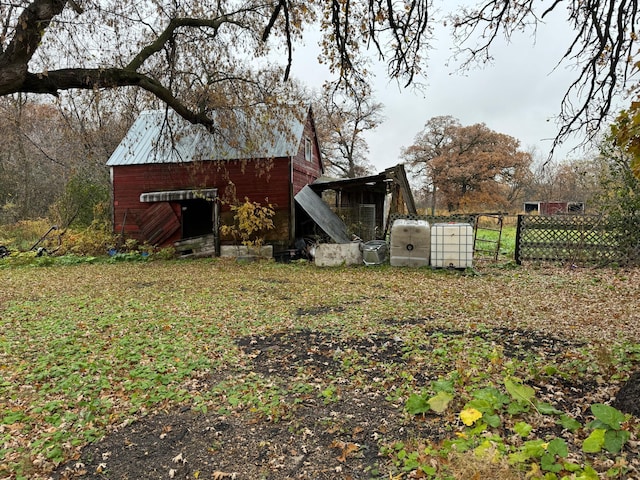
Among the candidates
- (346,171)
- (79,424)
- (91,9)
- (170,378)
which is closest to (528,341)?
(170,378)

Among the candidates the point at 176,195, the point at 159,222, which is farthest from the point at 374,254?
the point at 159,222

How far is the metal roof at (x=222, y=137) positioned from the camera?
11242 millimetres

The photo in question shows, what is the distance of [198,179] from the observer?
14367 mm

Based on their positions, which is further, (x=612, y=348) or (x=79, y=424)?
(x=612, y=348)

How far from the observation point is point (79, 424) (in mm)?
3217

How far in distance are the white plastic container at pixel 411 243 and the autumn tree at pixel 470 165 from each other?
25.2 metres

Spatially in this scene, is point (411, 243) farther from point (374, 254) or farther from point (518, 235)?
point (518, 235)

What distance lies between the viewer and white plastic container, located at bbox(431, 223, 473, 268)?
1062cm

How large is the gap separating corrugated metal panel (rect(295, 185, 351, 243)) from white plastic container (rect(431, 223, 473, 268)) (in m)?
3.25

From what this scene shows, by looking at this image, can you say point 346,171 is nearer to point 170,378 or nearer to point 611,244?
point 611,244

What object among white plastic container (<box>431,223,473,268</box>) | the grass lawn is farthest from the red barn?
the grass lawn

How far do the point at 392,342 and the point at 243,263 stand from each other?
28.8 ft

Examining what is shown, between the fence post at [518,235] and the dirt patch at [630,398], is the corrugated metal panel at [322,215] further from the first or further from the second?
the dirt patch at [630,398]

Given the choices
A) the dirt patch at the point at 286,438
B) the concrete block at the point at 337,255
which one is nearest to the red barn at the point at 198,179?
the concrete block at the point at 337,255
